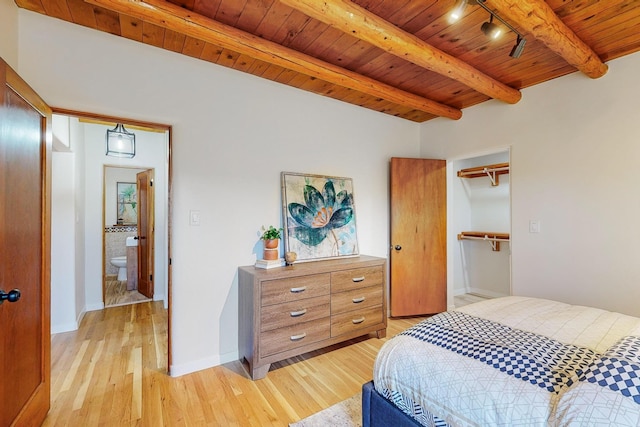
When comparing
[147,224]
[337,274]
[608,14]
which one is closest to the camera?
[608,14]

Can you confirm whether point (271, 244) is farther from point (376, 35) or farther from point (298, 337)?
point (376, 35)

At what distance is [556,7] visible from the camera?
6.04 feet

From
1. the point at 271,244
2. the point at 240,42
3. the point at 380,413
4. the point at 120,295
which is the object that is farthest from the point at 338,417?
the point at 120,295

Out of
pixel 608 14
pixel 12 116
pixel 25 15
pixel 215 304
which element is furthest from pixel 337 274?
pixel 25 15

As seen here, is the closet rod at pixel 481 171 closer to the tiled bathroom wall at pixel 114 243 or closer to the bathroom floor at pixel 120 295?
the bathroom floor at pixel 120 295

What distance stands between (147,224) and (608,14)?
5.37 meters

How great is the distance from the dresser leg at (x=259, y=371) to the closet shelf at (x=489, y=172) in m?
3.80

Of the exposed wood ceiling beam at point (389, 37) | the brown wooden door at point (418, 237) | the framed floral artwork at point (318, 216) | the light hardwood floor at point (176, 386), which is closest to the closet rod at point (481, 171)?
the brown wooden door at point (418, 237)

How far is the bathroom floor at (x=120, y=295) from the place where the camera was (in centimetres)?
423

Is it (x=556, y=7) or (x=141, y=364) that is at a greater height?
(x=556, y=7)

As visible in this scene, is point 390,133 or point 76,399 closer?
point 76,399

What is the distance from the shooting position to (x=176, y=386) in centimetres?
223

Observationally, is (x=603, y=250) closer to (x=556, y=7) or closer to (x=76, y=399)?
(x=556, y=7)

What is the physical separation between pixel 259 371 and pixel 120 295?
3.47 meters
